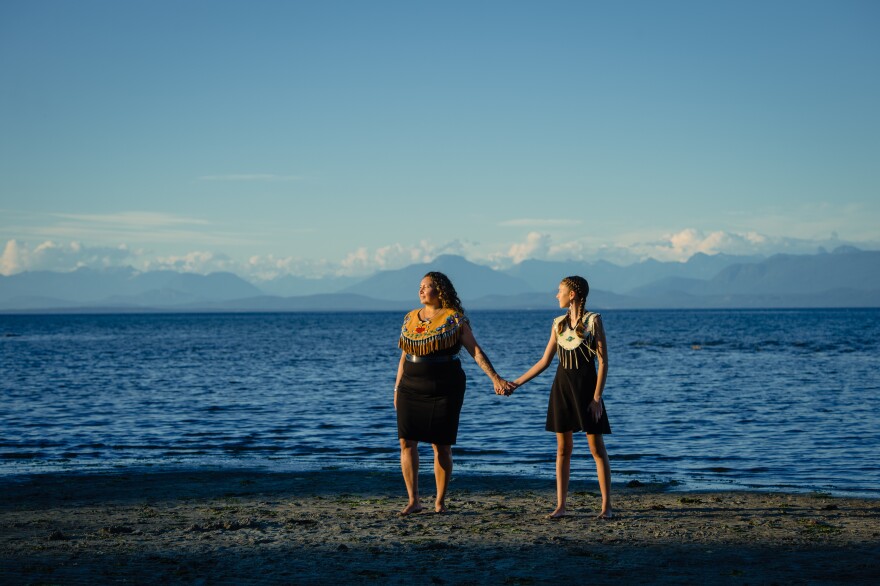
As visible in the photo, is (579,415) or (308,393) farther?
(308,393)

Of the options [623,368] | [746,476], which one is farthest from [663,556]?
[623,368]

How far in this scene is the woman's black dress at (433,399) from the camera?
10.2m

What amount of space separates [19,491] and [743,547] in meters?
9.53

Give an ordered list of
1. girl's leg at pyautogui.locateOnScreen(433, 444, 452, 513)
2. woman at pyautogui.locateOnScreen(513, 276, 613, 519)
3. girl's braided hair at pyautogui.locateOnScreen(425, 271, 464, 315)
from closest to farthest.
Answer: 1. woman at pyautogui.locateOnScreen(513, 276, 613, 519)
2. girl's braided hair at pyautogui.locateOnScreen(425, 271, 464, 315)
3. girl's leg at pyautogui.locateOnScreen(433, 444, 452, 513)

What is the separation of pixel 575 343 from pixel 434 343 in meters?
1.55

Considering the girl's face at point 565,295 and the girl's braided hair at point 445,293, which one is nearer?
the girl's face at point 565,295

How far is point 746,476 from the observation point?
1464 cm

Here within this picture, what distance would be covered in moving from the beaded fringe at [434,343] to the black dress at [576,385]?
1133 millimetres

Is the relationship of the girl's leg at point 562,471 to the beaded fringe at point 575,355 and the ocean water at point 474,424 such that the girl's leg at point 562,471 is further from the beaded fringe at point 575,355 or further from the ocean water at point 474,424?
the ocean water at point 474,424

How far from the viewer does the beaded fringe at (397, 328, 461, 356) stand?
10.1 m

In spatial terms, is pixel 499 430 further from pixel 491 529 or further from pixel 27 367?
pixel 27 367

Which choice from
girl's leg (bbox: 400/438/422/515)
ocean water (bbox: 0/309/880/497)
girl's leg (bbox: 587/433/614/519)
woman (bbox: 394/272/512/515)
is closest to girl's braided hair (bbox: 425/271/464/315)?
woman (bbox: 394/272/512/515)

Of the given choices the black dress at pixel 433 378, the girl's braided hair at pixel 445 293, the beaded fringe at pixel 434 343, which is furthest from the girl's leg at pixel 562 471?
the girl's braided hair at pixel 445 293

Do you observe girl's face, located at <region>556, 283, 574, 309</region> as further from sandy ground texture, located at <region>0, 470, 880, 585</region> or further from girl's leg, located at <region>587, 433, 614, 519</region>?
sandy ground texture, located at <region>0, 470, 880, 585</region>
